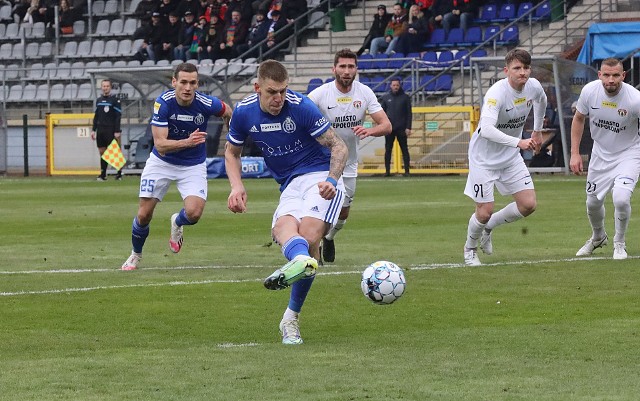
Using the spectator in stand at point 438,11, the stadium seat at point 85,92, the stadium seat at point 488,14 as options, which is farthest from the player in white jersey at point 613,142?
the stadium seat at point 85,92

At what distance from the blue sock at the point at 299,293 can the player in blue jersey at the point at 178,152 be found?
444 cm

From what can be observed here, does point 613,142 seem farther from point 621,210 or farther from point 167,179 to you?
point 167,179

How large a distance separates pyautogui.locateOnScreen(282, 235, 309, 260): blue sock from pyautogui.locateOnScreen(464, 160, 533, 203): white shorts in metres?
5.22

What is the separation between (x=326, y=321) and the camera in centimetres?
939

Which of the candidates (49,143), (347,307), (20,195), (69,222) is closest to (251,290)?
(347,307)

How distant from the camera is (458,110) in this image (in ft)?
111

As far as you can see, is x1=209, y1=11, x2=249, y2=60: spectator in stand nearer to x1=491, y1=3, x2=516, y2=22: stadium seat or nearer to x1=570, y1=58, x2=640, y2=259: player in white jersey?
x1=491, y1=3, x2=516, y2=22: stadium seat

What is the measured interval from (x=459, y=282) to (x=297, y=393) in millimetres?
5224

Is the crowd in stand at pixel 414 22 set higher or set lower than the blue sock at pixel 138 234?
higher

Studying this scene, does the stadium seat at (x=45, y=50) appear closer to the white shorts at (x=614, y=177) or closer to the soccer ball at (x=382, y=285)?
the white shorts at (x=614, y=177)

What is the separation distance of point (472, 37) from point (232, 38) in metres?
7.92

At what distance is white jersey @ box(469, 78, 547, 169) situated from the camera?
520 inches

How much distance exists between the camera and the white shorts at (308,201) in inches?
360

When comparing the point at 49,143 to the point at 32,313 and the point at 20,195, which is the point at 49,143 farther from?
the point at 32,313
